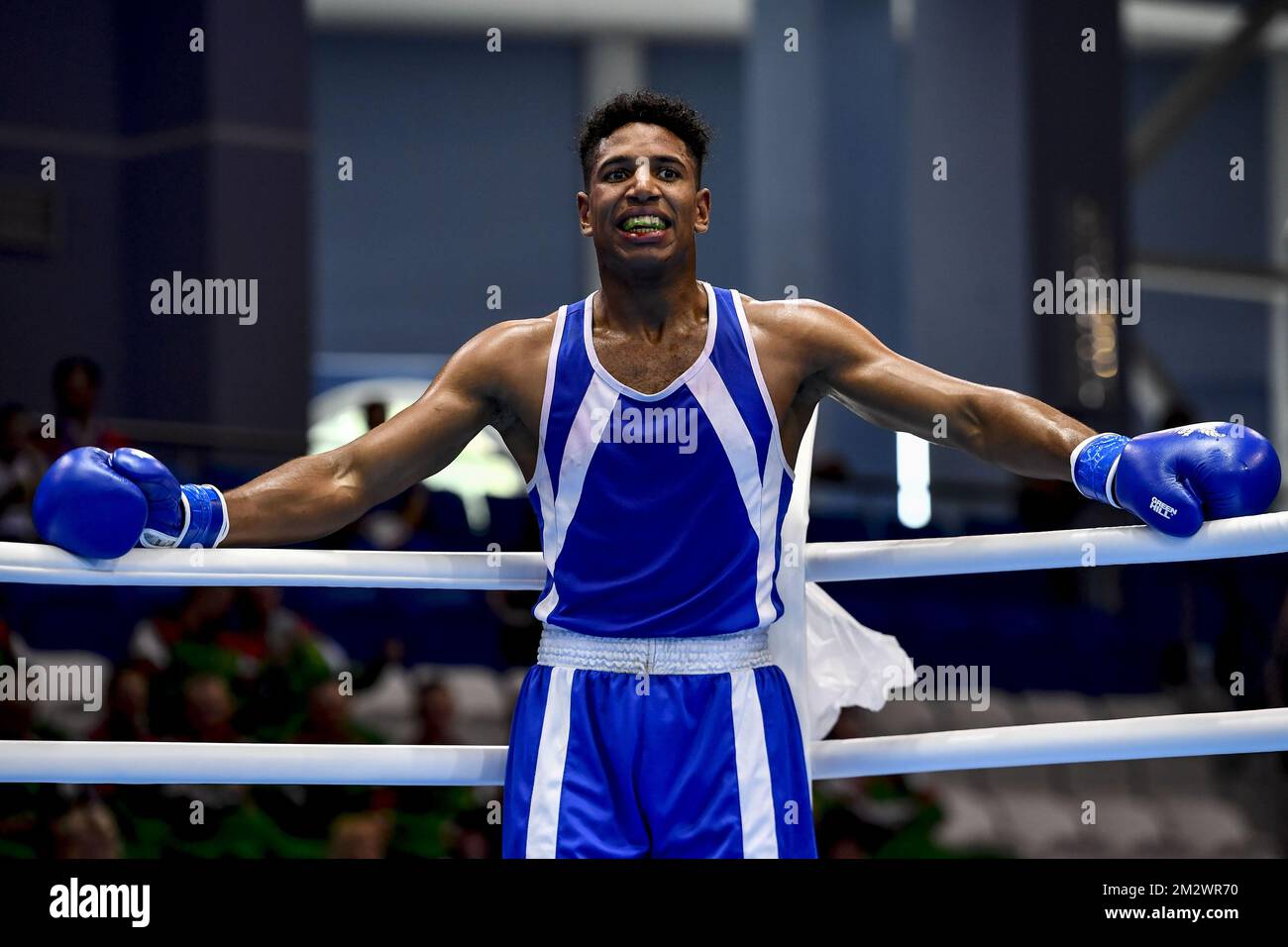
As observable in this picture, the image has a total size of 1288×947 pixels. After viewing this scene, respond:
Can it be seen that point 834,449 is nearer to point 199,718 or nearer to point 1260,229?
point 1260,229

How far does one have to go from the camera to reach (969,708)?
5.60 m

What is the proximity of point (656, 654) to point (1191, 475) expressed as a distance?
2.26ft

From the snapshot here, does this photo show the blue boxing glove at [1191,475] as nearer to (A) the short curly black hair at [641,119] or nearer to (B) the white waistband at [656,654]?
(B) the white waistband at [656,654]

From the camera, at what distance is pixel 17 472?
434 cm

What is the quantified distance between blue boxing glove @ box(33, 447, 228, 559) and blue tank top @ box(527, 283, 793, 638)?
462 mm

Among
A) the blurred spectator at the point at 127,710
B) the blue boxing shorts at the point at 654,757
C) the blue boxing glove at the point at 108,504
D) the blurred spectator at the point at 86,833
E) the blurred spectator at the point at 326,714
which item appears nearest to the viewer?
the blue boxing glove at the point at 108,504

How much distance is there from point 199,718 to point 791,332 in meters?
2.28

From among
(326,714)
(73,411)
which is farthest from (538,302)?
(326,714)

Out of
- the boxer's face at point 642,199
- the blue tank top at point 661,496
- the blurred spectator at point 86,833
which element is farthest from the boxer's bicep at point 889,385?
the blurred spectator at point 86,833

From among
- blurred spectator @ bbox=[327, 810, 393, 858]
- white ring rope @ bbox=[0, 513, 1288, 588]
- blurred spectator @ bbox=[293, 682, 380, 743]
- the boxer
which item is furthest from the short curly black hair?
blurred spectator @ bbox=[293, 682, 380, 743]

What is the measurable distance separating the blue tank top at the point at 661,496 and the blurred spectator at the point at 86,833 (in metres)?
1.85

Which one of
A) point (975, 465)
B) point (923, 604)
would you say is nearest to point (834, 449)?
point (975, 465)

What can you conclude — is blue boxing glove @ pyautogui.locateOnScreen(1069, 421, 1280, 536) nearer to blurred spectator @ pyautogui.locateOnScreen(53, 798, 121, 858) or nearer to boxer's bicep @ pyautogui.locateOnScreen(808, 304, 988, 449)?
boxer's bicep @ pyautogui.locateOnScreen(808, 304, 988, 449)

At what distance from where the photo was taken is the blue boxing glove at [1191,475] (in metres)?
1.70
